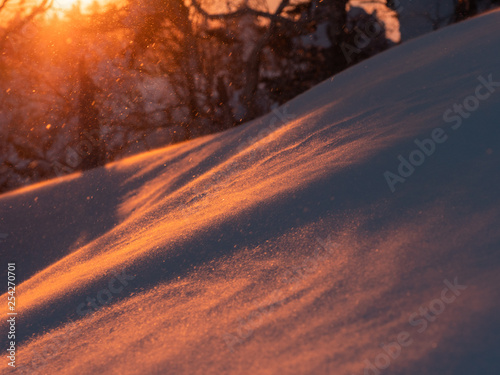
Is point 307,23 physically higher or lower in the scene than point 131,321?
higher

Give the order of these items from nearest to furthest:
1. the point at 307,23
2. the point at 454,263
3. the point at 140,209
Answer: the point at 454,263 → the point at 140,209 → the point at 307,23

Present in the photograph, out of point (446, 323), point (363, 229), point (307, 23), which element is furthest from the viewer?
point (307, 23)

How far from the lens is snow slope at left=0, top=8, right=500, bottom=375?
93 cm

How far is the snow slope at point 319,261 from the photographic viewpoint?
0.93 metres

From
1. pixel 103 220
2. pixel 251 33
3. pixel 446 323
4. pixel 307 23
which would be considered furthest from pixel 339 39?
pixel 446 323

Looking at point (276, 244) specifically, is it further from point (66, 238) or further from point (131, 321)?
point (66, 238)

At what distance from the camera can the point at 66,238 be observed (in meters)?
3.14

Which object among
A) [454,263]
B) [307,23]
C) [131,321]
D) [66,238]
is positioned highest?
[307,23]

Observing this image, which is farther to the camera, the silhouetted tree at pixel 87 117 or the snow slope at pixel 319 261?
the silhouetted tree at pixel 87 117

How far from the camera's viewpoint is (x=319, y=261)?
123 cm

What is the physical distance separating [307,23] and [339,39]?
584mm

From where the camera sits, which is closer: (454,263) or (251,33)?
(454,263)

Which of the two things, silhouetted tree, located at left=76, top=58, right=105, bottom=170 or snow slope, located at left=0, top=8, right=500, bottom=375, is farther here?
silhouetted tree, located at left=76, top=58, right=105, bottom=170

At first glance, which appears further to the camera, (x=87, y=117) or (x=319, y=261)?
(x=87, y=117)
